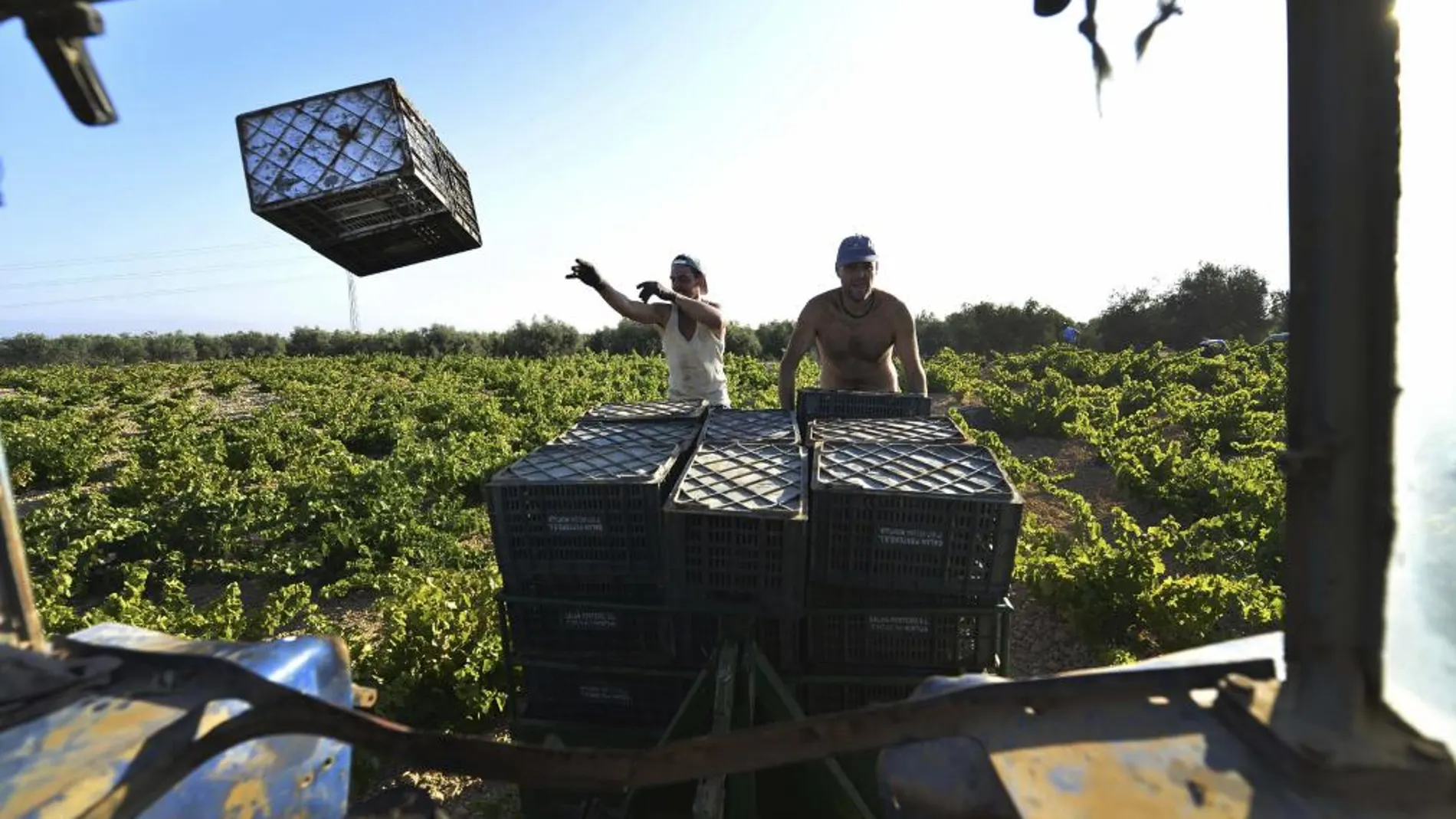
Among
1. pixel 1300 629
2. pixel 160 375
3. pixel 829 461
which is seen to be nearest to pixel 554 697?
pixel 829 461

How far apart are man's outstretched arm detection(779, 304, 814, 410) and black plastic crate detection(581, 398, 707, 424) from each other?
2.84 feet

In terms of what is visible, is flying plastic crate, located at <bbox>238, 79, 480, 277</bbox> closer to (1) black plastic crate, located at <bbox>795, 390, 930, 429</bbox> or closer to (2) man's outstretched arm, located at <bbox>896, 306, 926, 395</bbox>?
(1) black plastic crate, located at <bbox>795, 390, 930, 429</bbox>

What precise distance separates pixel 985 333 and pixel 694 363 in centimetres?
3493

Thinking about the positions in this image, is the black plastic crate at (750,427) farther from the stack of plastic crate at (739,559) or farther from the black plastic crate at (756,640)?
the black plastic crate at (756,640)

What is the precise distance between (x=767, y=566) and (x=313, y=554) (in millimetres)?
5171

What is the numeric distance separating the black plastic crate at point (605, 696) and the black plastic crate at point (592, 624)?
0.06 metres

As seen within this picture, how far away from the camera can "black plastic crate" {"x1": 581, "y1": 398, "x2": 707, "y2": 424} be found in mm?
3916

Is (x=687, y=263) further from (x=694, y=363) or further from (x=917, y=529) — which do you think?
(x=917, y=529)

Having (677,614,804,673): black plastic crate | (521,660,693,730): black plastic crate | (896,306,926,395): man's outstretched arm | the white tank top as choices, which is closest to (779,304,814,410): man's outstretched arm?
the white tank top

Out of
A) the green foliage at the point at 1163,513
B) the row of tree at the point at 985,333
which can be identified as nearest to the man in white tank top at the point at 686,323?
the green foliage at the point at 1163,513

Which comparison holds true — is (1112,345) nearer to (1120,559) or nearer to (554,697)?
(1120,559)

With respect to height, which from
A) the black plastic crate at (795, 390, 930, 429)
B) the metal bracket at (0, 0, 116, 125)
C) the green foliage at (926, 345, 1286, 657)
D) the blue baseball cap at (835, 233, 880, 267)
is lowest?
the green foliage at (926, 345, 1286, 657)

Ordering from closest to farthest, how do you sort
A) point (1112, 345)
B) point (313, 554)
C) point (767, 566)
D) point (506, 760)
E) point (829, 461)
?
point (506, 760) → point (767, 566) → point (829, 461) → point (313, 554) → point (1112, 345)

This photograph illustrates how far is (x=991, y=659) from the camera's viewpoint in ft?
8.41
